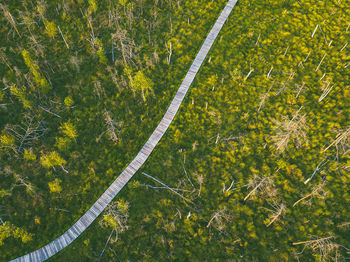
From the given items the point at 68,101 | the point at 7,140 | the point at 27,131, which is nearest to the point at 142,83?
the point at 68,101

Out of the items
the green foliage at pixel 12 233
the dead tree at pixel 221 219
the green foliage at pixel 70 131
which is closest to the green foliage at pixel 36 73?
the green foliage at pixel 70 131

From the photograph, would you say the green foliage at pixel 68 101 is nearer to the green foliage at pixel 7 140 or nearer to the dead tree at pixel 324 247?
the green foliage at pixel 7 140

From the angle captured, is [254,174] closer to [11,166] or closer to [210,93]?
[210,93]

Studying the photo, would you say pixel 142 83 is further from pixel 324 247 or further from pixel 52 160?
pixel 324 247

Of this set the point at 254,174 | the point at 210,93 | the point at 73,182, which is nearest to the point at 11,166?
the point at 73,182

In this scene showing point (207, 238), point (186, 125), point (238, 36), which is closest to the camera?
point (207, 238)

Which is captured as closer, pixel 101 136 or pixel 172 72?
pixel 101 136
